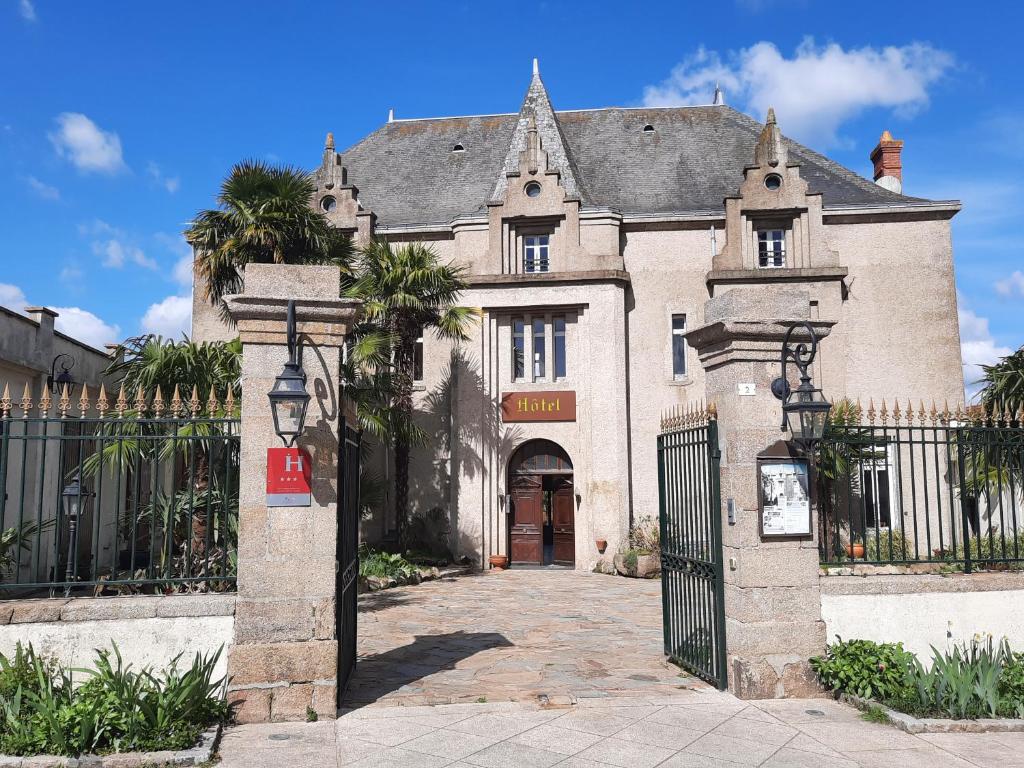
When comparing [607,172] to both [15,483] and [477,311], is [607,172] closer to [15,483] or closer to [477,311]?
[477,311]

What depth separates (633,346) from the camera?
20.4 m

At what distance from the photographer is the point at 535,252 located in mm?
20734

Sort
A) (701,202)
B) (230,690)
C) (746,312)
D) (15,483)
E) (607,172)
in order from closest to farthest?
(230,690) → (746,312) → (15,483) → (701,202) → (607,172)

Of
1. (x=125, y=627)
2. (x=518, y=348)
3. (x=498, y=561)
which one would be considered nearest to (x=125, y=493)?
(x=125, y=627)

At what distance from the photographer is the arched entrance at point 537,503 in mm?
20062

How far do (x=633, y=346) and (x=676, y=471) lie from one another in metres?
12.0

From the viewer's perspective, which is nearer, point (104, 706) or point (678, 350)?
point (104, 706)

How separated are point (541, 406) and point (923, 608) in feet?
42.0

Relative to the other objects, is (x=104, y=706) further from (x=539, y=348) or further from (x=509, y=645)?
(x=539, y=348)

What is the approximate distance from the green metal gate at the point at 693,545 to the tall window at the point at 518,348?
456 inches

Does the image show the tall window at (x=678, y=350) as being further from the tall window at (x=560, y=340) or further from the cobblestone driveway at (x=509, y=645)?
the cobblestone driveway at (x=509, y=645)

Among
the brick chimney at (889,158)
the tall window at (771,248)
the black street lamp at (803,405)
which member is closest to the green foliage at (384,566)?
the black street lamp at (803,405)

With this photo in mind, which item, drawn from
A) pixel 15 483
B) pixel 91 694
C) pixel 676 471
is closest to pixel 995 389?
pixel 676 471

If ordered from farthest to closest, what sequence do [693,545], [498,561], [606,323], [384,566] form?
1. [606,323]
2. [498,561]
3. [384,566]
4. [693,545]
